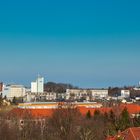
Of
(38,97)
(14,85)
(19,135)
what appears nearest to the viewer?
(19,135)

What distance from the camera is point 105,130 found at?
38.6 meters

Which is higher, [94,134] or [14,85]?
[14,85]

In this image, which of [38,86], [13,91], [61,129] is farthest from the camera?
[38,86]

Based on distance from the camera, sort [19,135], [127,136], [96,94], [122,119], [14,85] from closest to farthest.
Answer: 1. [127,136]
2. [19,135]
3. [122,119]
4. [14,85]
5. [96,94]

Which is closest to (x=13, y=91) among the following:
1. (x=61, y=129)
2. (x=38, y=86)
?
(x=38, y=86)

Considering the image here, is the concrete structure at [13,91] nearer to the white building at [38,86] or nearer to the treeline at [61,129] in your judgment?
the white building at [38,86]

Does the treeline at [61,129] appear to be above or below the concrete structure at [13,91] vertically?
below

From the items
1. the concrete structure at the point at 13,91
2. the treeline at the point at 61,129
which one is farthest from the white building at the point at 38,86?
the treeline at the point at 61,129

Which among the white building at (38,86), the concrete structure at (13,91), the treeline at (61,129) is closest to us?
the treeline at (61,129)

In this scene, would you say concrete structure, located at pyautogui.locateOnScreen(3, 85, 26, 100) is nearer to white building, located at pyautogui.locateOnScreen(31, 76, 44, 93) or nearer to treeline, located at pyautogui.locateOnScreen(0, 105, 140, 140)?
white building, located at pyautogui.locateOnScreen(31, 76, 44, 93)

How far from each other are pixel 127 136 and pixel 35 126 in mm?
10727

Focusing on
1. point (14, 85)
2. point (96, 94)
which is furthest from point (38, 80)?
point (96, 94)

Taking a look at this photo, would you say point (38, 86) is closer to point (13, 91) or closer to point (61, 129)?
point (13, 91)

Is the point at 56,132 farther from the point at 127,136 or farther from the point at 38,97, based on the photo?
the point at 38,97
